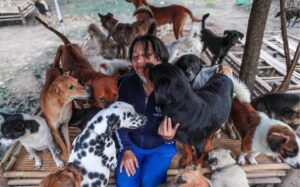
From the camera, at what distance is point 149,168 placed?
2.81 m

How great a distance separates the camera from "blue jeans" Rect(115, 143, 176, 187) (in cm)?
281

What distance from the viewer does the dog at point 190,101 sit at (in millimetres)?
2074

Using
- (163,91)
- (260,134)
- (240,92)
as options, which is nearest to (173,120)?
(163,91)

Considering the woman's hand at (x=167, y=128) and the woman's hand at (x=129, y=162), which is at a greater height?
the woman's hand at (x=167, y=128)

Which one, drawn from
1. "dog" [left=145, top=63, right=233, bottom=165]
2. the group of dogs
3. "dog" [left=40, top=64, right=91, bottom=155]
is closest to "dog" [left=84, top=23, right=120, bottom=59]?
the group of dogs

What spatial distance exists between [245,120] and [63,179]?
231 cm

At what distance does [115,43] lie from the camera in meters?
6.13

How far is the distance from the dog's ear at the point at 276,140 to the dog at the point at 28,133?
8.62 feet

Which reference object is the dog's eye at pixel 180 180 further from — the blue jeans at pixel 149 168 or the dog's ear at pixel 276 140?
the dog's ear at pixel 276 140

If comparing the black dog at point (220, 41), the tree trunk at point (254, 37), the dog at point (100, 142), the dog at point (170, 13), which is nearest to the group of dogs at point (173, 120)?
the dog at point (100, 142)

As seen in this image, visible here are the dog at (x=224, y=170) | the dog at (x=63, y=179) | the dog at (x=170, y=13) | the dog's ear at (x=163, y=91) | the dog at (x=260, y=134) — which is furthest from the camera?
the dog at (x=170, y=13)

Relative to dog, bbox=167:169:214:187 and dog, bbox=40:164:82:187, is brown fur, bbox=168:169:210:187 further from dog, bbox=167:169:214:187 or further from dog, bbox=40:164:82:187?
dog, bbox=40:164:82:187

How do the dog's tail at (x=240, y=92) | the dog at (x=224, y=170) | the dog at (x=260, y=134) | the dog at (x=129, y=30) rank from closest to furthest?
the dog at (x=260, y=134) < the dog at (x=224, y=170) < the dog's tail at (x=240, y=92) < the dog at (x=129, y=30)

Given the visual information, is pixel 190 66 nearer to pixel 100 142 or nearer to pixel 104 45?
pixel 100 142
